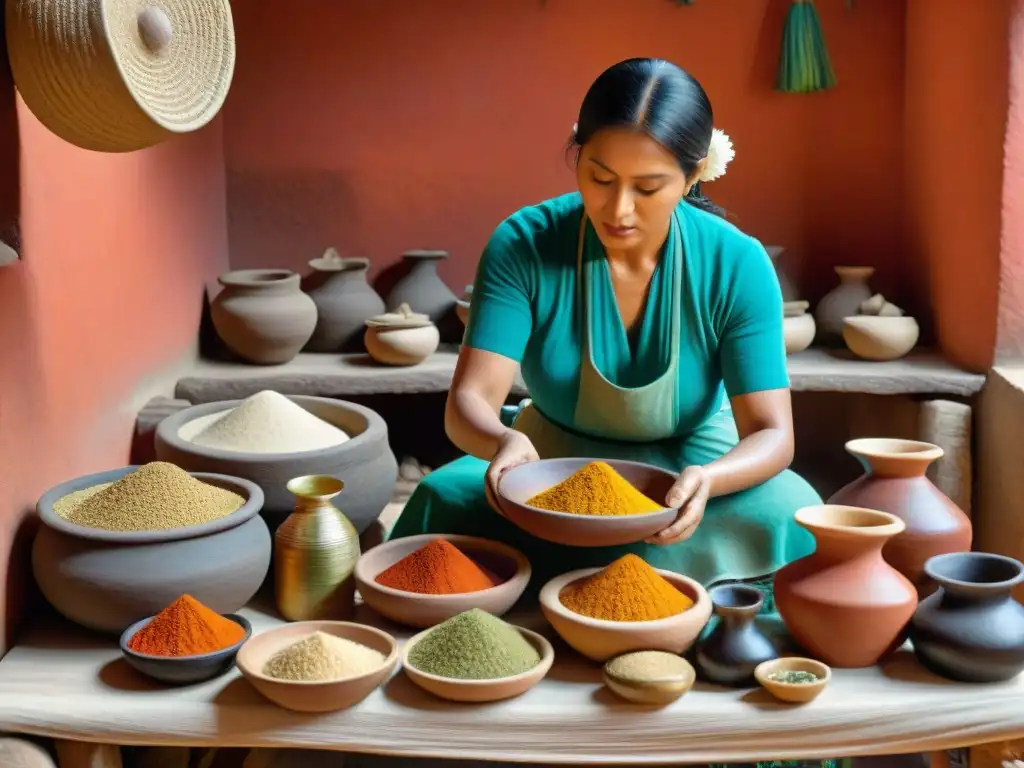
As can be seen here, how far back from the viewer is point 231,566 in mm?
2328

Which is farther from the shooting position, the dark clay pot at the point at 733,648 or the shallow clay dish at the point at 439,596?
the shallow clay dish at the point at 439,596

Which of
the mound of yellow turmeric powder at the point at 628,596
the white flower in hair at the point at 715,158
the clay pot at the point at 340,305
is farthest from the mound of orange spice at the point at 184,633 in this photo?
the clay pot at the point at 340,305

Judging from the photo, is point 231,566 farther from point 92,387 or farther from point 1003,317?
point 1003,317

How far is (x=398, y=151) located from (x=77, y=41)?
2650mm

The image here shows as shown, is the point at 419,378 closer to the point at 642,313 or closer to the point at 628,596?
the point at 642,313

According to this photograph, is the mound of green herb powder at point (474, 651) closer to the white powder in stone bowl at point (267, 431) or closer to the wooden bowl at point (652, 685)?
the wooden bowl at point (652, 685)

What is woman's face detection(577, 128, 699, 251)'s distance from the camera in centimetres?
236

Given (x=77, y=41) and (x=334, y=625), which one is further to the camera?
(x=334, y=625)

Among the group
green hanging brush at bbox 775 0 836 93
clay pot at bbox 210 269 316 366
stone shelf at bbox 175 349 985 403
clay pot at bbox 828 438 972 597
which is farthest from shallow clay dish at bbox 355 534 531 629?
green hanging brush at bbox 775 0 836 93

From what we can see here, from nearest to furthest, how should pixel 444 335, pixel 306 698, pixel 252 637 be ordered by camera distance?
pixel 306 698, pixel 252 637, pixel 444 335

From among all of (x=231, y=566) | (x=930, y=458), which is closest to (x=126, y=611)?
(x=231, y=566)

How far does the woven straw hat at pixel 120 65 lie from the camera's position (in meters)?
2.12

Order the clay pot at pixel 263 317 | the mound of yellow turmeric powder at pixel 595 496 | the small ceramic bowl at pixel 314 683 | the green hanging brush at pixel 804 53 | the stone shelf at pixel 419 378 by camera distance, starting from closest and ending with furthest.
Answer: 1. the small ceramic bowl at pixel 314 683
2. the mound of yellow turmeric powder at pixel 595 496
3. the stone shelf at pixel 419 378
4. the clay pot at pixel 263 317
5. the green hanging brush at pixel 804 53

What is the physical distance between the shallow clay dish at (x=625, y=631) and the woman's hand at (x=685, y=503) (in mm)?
121
